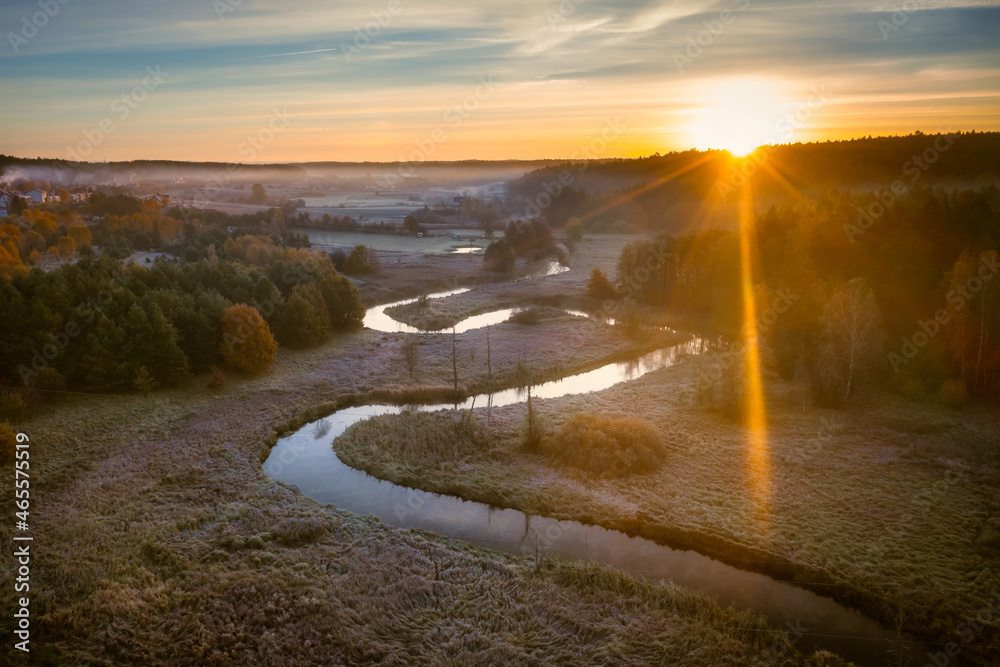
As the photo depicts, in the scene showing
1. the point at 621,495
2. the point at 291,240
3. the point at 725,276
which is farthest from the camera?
the point at 291,240

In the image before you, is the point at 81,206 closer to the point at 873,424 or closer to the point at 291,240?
the point at 291,240

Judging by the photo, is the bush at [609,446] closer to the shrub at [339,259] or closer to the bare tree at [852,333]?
the bare tree at [852,333]

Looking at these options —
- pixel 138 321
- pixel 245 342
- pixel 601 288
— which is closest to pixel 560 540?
pixel 245 342

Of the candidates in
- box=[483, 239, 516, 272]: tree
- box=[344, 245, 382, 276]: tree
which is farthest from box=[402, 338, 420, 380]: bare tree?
box=[483, 239, 516, 272]: tree

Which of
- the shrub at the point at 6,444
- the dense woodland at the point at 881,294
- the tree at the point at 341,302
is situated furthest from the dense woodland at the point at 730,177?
the shrub at the point at 6,444

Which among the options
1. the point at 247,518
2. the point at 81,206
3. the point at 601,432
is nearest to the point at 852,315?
the point at 601,432

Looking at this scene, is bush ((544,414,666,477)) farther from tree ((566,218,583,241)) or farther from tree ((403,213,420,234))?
tree ((403,213,420,234))

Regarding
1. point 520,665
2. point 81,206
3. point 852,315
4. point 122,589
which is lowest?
point 520,665
